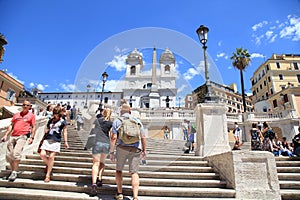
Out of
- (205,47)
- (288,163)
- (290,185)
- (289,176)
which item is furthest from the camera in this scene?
(205,47)

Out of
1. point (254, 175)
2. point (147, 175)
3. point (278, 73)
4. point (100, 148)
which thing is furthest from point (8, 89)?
point (278, 73)

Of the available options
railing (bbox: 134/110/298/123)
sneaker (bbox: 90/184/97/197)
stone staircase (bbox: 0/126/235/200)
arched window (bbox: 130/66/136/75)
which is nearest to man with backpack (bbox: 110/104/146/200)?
sneaker (bbox: 90/184/97/197)

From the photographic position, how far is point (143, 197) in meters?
3.31

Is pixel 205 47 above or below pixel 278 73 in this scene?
below

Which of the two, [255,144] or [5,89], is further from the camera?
[5,89]

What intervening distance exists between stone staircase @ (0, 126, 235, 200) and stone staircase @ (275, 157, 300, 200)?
1191 mm

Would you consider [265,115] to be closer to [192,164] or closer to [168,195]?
[192,164]

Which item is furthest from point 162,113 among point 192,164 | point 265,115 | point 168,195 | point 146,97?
point 146,97

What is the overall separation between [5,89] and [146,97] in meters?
28.6

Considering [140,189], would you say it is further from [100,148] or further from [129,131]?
[129,131]

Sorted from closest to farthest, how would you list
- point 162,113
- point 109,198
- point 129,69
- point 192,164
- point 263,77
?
point 109,198 < point 192,164 < point 162,113 < point 263,77 < point 129,69

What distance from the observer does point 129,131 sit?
10.0ft

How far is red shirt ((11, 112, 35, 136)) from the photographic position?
13.5 feet

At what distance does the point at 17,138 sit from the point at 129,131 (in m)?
3.04
